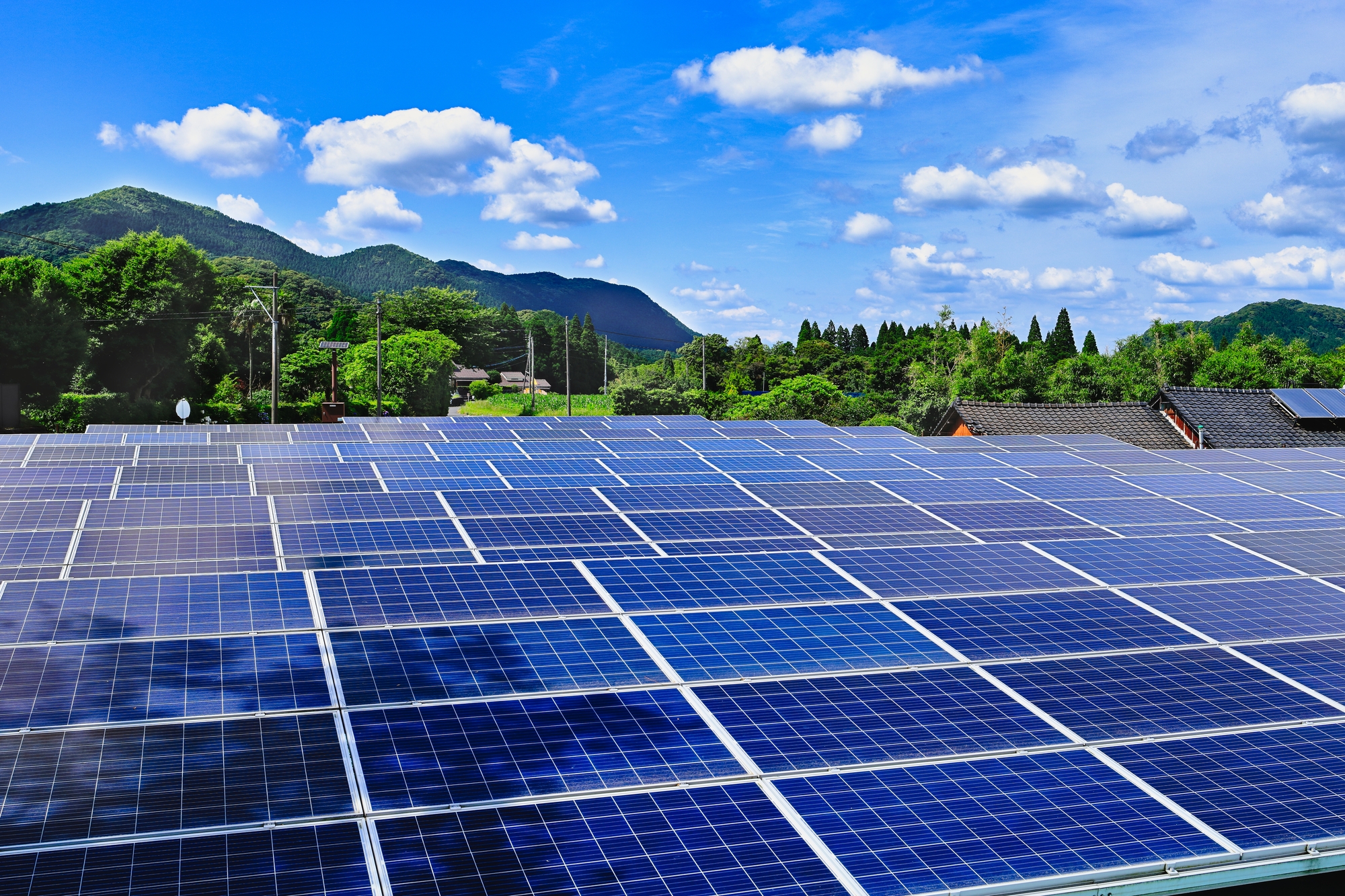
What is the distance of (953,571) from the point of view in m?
13.4

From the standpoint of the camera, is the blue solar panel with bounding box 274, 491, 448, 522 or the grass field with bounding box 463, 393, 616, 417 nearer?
the blue solar panel with bounding box 274, 491, 448, 522

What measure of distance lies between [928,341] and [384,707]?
137471 mm

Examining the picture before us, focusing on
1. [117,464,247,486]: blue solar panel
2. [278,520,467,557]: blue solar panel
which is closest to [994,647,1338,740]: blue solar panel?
[278,520,467,557]: blue solar panel

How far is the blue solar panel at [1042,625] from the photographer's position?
10633mm

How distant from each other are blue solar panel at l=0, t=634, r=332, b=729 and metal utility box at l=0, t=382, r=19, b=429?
207 feet

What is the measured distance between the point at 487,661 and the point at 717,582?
3728mm

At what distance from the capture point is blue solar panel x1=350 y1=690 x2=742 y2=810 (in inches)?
281

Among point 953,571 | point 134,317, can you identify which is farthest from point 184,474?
point 134,317

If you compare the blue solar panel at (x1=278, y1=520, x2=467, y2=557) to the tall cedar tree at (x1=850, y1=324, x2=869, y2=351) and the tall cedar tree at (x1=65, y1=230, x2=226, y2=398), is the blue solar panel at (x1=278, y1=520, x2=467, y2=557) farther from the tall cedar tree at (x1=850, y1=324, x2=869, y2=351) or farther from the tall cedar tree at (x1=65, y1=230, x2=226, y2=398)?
the tall cedar tree at (x1=850, y1=324, x2=869, y2=351)

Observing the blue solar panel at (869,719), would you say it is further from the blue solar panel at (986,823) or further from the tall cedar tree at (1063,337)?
the tall cedar tree at (1063,337)

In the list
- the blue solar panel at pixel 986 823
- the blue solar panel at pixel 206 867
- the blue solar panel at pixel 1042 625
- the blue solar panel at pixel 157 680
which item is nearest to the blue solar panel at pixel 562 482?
the blue solar panel at pixel 1042 625

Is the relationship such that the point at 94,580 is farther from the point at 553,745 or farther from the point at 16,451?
the point at 16,451

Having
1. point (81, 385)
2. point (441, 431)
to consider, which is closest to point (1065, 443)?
point (441, 431)

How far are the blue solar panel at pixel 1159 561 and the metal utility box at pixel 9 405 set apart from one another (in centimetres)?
6662
